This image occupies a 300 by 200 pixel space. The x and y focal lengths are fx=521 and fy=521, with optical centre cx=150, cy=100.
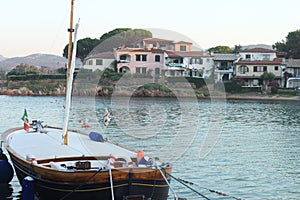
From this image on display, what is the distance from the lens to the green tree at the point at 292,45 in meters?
101

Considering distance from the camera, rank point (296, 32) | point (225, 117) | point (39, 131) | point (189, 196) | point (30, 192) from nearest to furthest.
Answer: point (30, 192), point (189, 196), point (39, 131), point (225, 117), point (296, 32)

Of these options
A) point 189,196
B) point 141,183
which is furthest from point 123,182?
point 189,196

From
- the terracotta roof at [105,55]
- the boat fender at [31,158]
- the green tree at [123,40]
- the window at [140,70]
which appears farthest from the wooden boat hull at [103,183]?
the terracotta roof at [105,55]

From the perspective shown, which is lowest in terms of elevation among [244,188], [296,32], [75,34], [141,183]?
[244,188]

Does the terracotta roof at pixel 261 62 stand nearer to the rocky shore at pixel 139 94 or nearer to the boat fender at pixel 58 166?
the rocky shore at pixel 139 94

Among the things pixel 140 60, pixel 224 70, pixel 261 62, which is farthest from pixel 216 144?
pixel 224 70

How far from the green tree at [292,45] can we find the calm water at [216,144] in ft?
159

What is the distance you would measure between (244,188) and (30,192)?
28.0 feet

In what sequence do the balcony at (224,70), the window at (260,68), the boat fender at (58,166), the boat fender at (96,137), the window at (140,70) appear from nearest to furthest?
the boat fender at (58,166), the boat fender at (96,137), the window at (140,70), the window at (260,68), the balcony at (224,70)

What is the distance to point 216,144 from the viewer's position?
1256 inches

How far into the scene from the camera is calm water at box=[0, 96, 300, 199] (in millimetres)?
20484

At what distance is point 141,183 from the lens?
14.8 m

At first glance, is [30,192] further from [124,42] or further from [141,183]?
[124,42]

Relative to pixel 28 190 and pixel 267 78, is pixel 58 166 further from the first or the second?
pixel 267 78
